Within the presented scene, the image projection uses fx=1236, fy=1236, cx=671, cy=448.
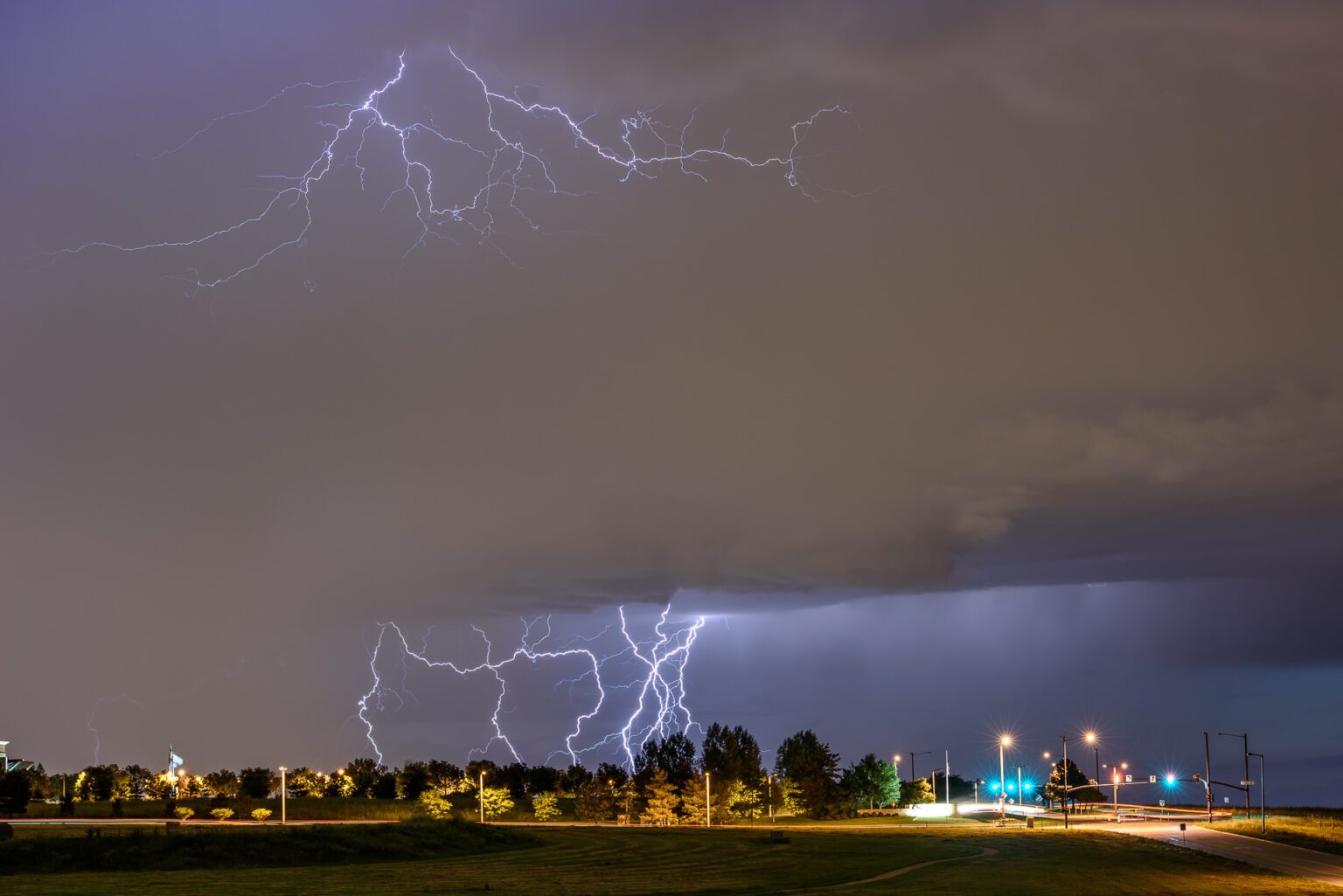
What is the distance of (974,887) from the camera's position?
1405 inches

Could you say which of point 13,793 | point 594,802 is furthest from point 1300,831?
point 13,793

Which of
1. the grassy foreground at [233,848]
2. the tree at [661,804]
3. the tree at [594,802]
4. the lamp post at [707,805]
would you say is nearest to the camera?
the grassy foreground at [233,848]

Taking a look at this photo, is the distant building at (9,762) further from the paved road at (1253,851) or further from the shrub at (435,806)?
→ the paved road at (1253,851)

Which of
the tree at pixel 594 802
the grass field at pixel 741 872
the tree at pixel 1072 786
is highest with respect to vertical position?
the grass field at pixel 741 872

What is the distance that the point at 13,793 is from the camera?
70.7 metres

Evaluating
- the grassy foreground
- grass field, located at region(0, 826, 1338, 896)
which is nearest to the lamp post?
grass field, located at region(0, 826, 1338, 896)

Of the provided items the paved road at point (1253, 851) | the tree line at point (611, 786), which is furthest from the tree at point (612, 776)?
the paved road at point (1253, 851)

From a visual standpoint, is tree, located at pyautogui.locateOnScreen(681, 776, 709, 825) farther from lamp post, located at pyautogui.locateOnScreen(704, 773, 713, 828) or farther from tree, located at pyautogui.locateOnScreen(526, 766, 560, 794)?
tree, located at pyautogui.locateOnScreen(526, 766, 560, 794)

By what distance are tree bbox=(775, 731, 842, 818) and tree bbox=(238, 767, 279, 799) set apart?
43.4 m

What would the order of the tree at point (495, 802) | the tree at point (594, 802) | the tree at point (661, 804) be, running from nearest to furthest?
the tree at point (661, 804) < the tree at point (594, 802) < the tree at point (495, 802)

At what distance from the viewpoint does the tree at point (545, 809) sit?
89.8 m

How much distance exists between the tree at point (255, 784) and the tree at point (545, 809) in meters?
20.5

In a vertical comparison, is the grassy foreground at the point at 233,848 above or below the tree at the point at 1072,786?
above

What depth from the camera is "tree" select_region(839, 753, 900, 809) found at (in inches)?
4363
